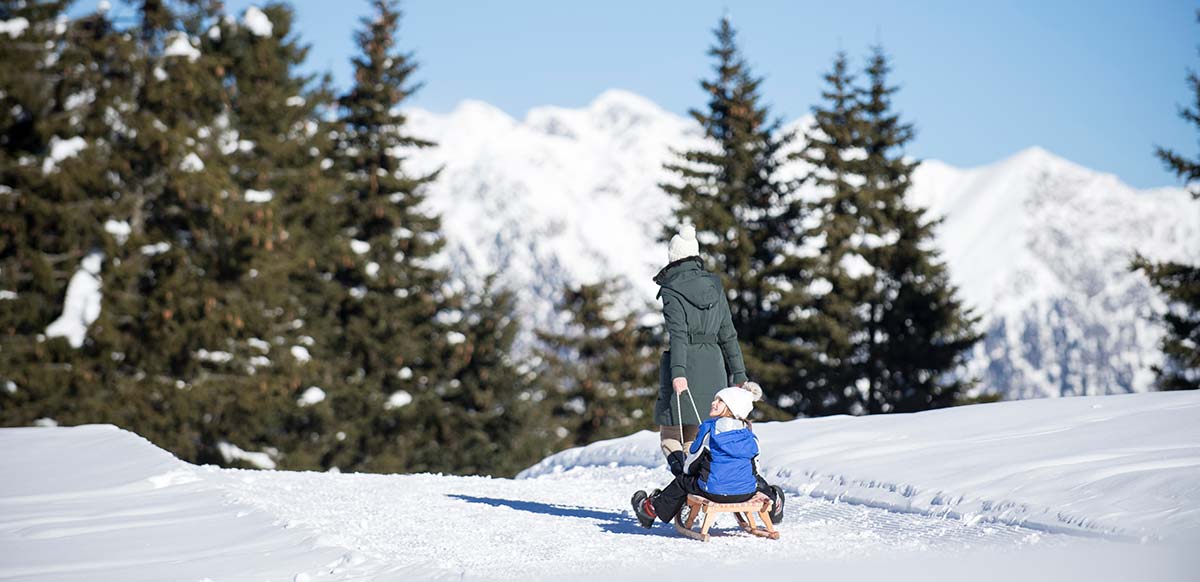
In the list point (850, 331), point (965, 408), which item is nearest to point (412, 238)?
point (850, 331)

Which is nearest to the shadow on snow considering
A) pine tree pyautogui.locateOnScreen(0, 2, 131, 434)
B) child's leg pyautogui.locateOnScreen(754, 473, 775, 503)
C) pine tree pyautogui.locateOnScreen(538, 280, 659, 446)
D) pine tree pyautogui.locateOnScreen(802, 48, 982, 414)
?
child's leg pyautogui.locateOnScreen(754, 473, 775, 503)

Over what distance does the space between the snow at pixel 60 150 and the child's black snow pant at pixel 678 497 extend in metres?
21.0

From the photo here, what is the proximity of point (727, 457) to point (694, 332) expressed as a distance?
1.11 metres

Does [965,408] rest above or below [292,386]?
below

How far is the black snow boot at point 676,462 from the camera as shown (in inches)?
321

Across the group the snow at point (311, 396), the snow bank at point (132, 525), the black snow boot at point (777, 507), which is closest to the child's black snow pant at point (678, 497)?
the black snow boot at point (777, 507)

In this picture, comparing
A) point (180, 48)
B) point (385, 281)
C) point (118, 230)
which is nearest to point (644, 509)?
point (118, 230)

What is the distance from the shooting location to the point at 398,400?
123 feet

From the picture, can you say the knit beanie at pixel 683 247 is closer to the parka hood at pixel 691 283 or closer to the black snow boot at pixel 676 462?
the parka hood at pixel 691 283

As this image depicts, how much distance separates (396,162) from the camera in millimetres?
38000

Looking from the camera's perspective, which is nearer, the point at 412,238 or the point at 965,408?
the point at 965,408

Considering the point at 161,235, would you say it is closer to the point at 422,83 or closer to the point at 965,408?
the point at 422,83

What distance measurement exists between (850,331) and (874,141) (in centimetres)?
662

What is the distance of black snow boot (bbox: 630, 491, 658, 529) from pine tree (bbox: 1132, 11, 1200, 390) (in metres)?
21.3
